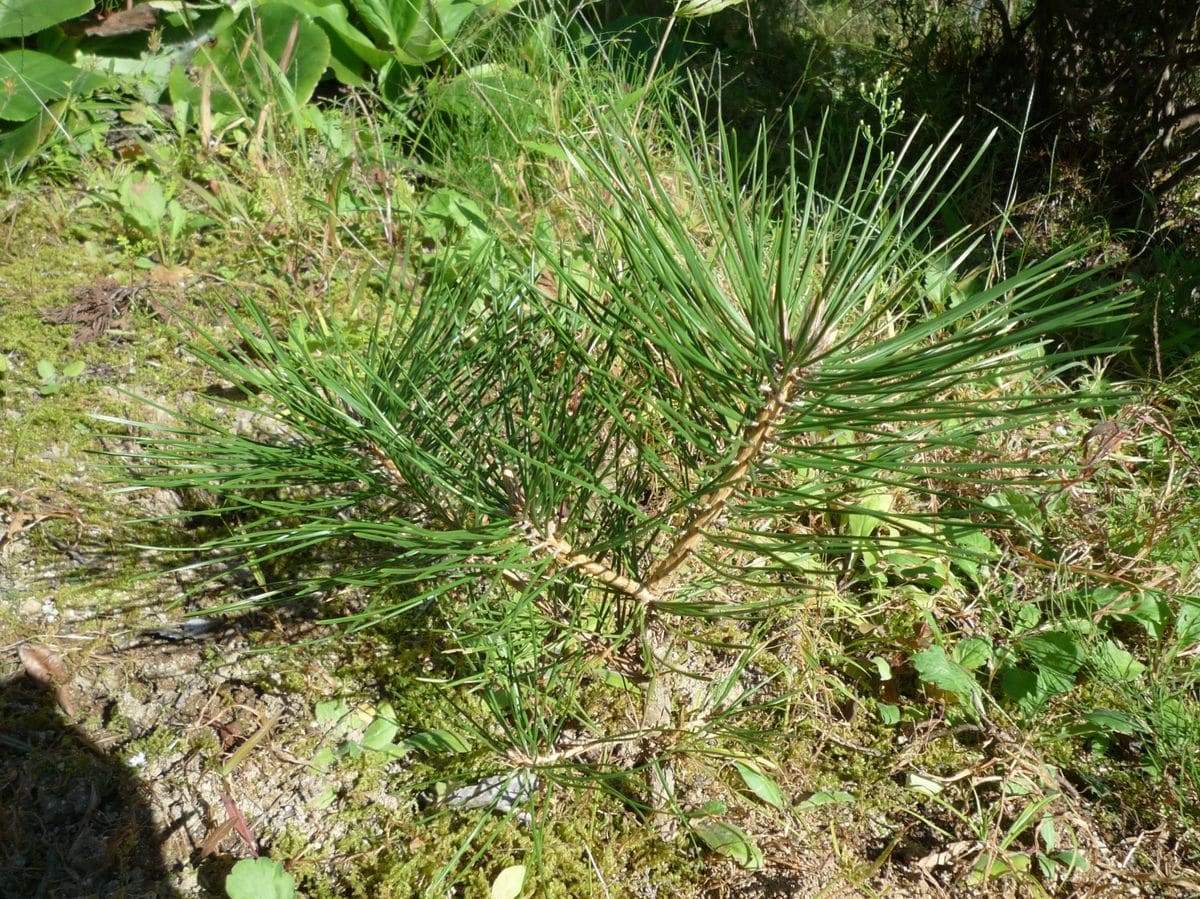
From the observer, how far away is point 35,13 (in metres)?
2.45

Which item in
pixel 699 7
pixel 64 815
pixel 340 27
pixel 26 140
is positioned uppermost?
pixel 699 7

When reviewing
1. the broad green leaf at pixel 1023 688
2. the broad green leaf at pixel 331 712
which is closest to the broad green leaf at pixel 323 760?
A: the broad green leaf at pixel 331 712

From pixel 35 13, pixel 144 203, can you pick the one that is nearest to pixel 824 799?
pixel 144 203

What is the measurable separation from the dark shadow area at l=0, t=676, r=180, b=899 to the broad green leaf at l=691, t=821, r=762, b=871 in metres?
0.78

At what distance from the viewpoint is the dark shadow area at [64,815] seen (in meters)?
1.24

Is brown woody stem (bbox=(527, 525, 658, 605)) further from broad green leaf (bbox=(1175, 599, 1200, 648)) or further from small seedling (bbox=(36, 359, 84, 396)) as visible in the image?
small seedling (bbox=(36, 359, 84, 396))

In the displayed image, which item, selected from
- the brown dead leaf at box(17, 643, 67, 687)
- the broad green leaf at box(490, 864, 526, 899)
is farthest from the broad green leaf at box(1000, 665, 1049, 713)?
the brown dead leaf at box(17, 643, 67, 687)

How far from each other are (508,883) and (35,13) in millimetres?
2568

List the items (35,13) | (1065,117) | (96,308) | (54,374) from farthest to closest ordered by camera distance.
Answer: (1065,117), (35,13), (96,308), (54,374)

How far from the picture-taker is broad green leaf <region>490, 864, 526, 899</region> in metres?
1.30

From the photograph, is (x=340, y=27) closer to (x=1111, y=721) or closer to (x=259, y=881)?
(x=259, y=881)

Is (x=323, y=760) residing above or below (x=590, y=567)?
below

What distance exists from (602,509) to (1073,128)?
252cm

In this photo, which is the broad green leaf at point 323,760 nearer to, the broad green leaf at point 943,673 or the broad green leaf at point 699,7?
the broad green leaf at point 943,673
